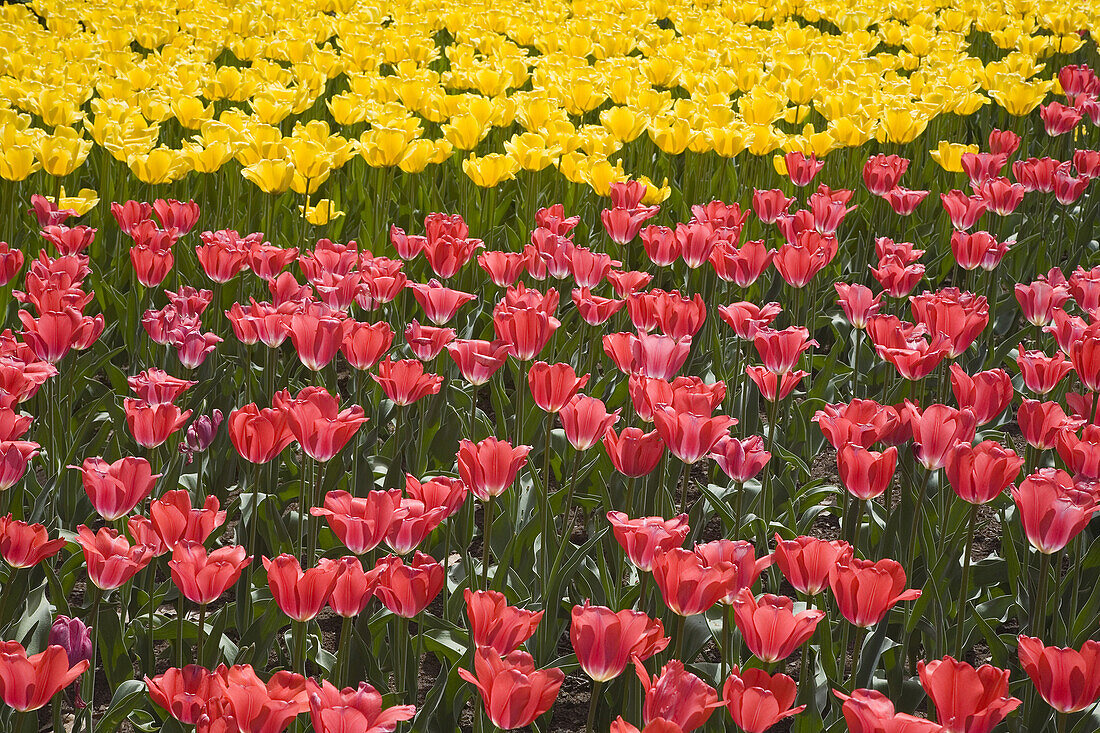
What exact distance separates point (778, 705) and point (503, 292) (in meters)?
2.22

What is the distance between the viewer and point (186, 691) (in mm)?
1314

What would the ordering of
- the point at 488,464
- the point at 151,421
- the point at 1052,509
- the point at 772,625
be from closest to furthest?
the point at 772,625 → the point at 1052,509 → the point at 488,464 → the point at 151,421

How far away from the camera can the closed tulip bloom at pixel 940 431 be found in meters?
1.86

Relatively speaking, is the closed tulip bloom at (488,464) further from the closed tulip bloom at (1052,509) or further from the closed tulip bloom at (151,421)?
the closed tulip bloom at (1052,509)

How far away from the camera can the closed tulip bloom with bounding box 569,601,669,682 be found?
4.42 ft

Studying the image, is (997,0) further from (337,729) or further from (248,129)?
(337,729)

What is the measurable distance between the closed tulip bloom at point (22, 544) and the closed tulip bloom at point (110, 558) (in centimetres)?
7

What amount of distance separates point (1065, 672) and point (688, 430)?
27.6 inches

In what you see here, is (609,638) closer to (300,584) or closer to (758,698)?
(758,698)

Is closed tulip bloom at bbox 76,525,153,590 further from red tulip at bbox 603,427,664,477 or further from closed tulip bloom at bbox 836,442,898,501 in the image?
closed tulip bloom at bbox 836,442,898,501

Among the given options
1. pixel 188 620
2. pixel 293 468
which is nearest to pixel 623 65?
pixel 293 468

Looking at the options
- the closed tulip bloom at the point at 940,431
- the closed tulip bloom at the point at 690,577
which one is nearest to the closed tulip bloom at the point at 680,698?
→ the closed tulip bloom at the point at 690,577

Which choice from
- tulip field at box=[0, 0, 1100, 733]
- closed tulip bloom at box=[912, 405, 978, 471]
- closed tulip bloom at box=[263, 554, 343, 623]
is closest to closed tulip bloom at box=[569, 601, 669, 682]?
tulip field at box=[0, 0, 1100, 733]

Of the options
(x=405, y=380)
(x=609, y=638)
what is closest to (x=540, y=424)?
(x=405, y=380)
